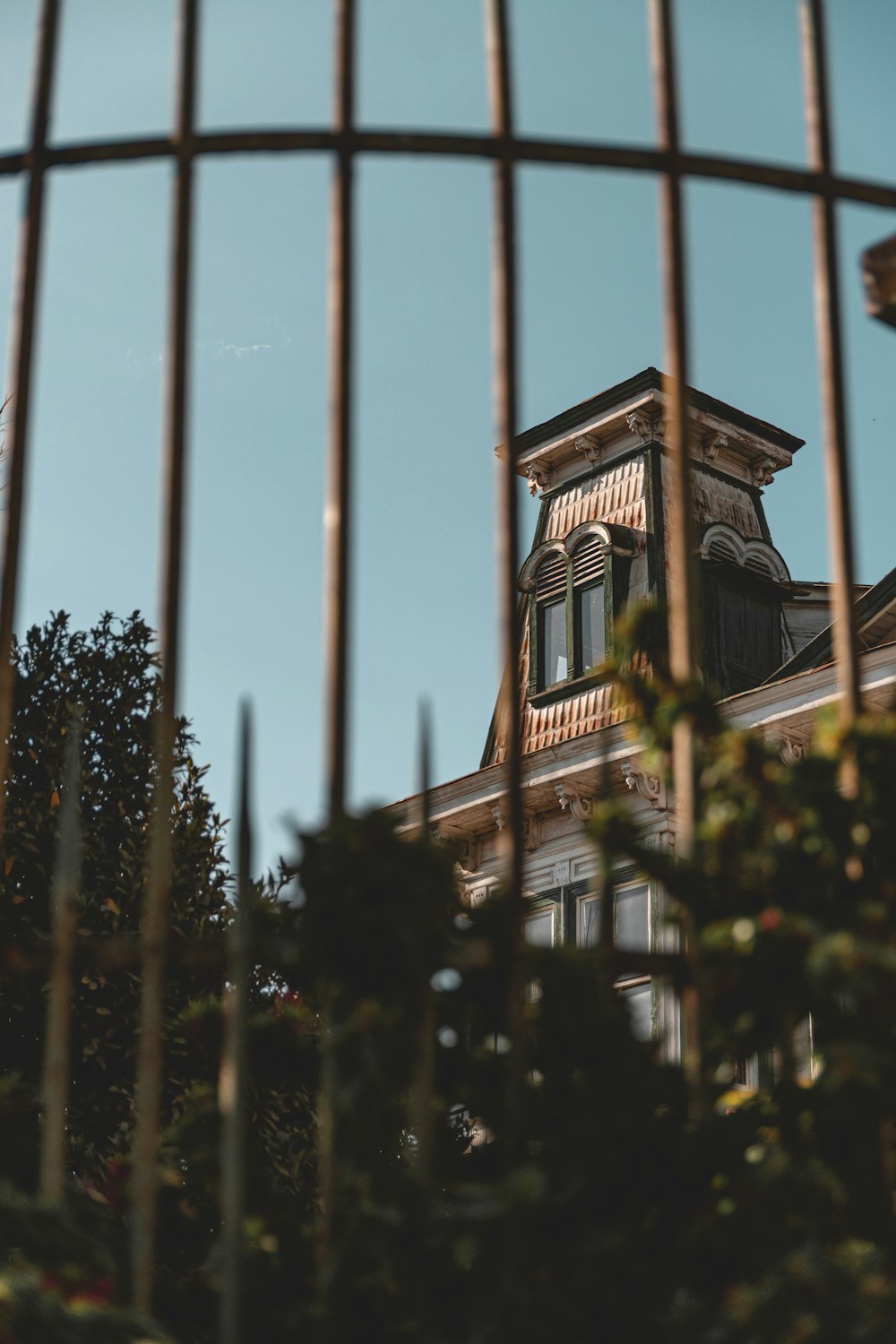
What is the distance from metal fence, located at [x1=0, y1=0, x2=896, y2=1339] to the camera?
4.18m

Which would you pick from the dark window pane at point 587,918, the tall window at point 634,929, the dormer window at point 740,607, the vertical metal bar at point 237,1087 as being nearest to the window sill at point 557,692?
the dormer window at point 740,607

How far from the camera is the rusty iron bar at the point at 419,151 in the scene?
175 inches

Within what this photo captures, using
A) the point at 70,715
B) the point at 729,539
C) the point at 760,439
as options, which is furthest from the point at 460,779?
the point at 70,715

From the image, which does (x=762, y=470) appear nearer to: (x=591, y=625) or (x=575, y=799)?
(x=591, y=625)

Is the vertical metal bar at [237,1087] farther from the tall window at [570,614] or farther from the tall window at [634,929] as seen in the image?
the tall window at [570,614]

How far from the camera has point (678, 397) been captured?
446 cm

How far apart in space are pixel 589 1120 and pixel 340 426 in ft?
5.66

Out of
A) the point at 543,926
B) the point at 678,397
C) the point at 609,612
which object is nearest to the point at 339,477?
the point at 678,397

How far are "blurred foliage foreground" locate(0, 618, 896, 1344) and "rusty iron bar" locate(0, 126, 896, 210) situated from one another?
1.24 metres

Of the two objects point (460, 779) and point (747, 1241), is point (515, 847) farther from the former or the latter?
point (460, 779)

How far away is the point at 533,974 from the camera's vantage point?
12.5 feet

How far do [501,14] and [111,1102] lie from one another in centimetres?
764

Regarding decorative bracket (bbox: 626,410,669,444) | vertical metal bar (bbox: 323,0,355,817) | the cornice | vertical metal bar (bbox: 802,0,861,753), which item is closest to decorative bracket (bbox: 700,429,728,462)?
the cornice

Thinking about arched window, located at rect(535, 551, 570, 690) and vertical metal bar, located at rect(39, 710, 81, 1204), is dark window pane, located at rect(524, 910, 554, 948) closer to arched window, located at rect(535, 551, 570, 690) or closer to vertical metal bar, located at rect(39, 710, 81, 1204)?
arched window, located at rect(535, 551, 570, 690)
